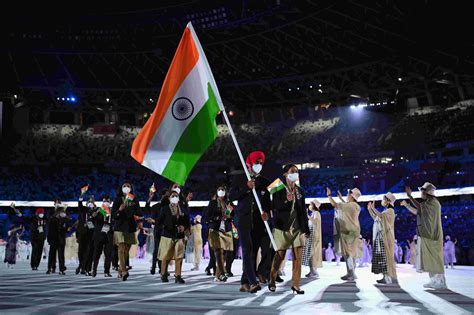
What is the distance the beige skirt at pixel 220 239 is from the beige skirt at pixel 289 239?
9.86ft

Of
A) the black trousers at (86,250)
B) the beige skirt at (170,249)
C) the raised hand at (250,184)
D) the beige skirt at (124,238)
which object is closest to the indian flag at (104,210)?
the black trousers at (86,250)

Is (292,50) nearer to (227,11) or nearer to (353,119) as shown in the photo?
(227,11)

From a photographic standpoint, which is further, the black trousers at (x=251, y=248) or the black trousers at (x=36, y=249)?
the black trousers at (x=36, y=249)

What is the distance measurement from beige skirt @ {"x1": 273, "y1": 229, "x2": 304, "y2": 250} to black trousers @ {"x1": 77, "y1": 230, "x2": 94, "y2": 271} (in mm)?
6639

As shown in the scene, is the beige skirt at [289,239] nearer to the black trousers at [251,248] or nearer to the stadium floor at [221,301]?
the black trousers at [251,248]

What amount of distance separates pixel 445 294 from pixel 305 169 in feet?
103

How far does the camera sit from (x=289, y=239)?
7199 mm

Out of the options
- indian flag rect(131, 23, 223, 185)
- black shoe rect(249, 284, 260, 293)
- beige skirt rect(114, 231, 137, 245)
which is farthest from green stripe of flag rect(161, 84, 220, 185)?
beige skirt rect(114, 231, 137, 245)

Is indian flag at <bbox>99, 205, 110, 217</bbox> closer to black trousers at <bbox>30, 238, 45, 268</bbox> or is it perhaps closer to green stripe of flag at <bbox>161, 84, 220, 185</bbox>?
black trousers at <bbox>30, 238, 45, 268</bbox>

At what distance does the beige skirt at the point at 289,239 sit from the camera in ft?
23.5

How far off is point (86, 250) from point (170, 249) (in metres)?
4.25

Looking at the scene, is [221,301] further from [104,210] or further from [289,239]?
[104,210]

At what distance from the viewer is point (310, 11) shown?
84.7 ft

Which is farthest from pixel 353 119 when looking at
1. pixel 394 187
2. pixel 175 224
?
pixel 175 224
